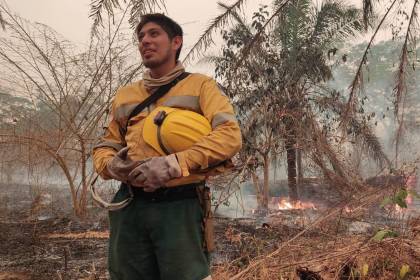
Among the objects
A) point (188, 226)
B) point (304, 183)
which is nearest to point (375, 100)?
point (304, 183)

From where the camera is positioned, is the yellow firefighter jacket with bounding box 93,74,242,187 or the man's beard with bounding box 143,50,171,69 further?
the man's beard with bounding box 143,50,171,69

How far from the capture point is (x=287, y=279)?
10.7ft

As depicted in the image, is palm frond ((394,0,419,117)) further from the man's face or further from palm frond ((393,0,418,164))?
the man's face

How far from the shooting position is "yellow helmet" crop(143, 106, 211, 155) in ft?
5.84

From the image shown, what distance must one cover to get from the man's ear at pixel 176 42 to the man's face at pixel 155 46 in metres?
0.02

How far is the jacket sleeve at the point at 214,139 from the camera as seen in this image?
5.62ft

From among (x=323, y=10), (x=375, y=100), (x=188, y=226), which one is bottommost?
(x=188, y=226)

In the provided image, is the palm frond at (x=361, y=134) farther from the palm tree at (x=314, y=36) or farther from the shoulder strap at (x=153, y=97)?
the shoulder strap at (x=153, y=97)

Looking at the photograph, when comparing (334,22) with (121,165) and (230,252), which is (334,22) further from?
(121,165)

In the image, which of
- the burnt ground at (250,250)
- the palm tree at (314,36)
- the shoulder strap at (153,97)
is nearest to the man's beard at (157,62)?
the shoulder strap at (153,97)

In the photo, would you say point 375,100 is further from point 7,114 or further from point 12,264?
point 12,264

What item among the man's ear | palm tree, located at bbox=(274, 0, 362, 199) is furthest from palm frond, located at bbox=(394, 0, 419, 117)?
palm tree, located at bbox=(274, 0, 362, 199)

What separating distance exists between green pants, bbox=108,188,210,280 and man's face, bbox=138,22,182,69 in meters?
0.63

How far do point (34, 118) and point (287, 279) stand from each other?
8340 mm
